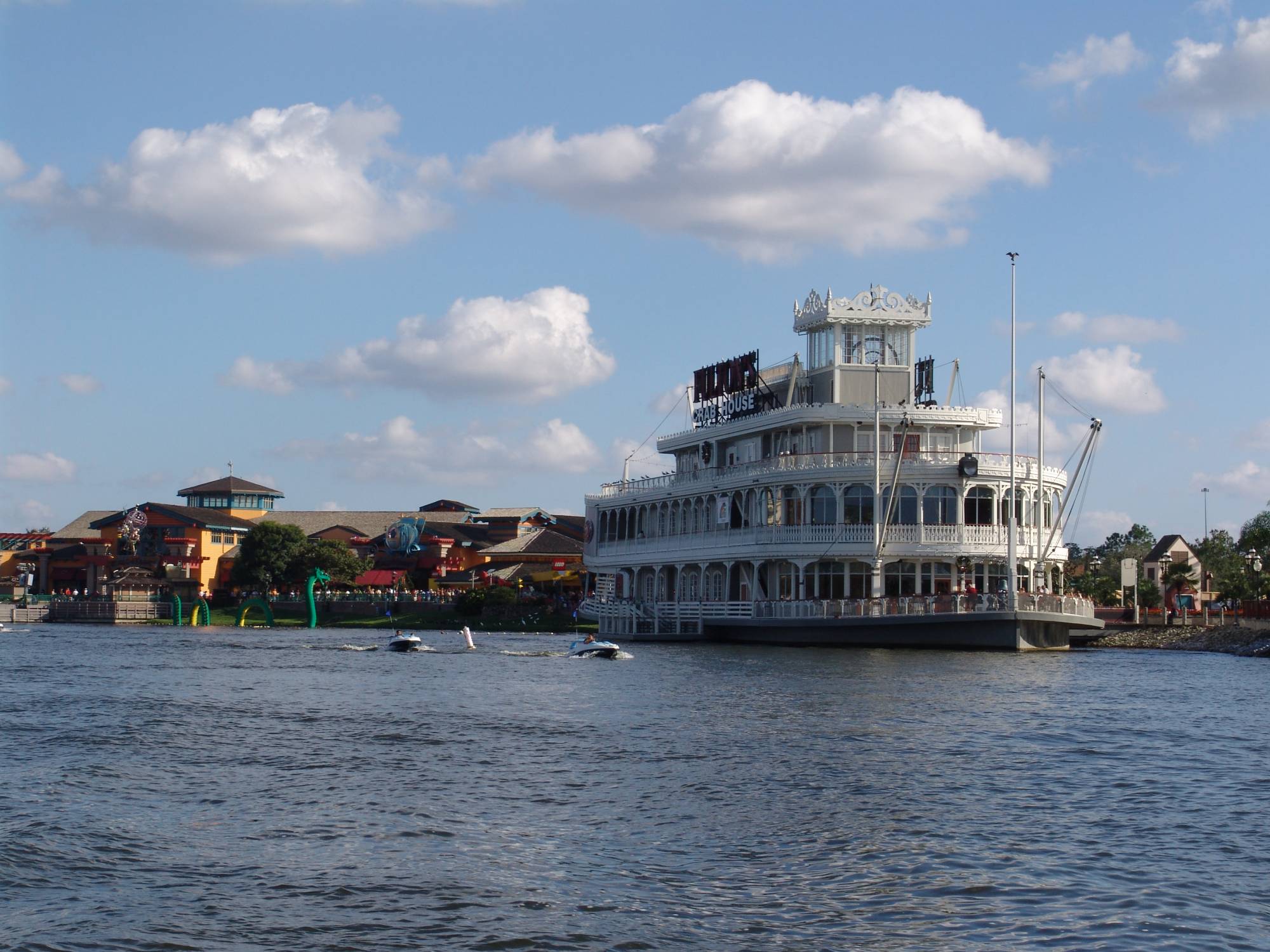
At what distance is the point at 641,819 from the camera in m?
20.3

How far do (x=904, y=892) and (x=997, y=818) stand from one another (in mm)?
4692

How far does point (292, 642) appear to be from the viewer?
77875mm

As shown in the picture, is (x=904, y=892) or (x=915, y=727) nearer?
(x=904, y=892)

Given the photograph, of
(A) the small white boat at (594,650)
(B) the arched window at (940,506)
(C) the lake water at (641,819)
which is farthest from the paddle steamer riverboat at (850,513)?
(C) the lake water at (641,819)

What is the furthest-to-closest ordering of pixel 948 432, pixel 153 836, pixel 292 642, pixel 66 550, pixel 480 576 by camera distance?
pixel 66 550, pixel 480 576, pixel 292 642, pixel 948 432, pixel 153 836

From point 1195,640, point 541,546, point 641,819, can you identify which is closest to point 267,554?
point 541,546

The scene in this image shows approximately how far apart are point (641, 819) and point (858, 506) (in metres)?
43.4

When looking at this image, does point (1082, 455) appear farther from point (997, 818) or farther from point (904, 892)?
point (904, 892)

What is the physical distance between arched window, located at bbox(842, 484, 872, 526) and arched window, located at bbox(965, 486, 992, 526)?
13.5 feet

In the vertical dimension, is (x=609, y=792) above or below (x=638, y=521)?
below

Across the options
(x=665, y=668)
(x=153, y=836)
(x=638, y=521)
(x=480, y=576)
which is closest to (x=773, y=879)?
(x=153, y=836)

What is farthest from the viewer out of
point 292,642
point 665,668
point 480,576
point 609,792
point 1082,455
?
point 480,576

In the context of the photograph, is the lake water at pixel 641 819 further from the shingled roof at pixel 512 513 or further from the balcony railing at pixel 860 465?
the shingled roof at pixel 512 513

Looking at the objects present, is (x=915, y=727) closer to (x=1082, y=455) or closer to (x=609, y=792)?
(x=609, y=792)
